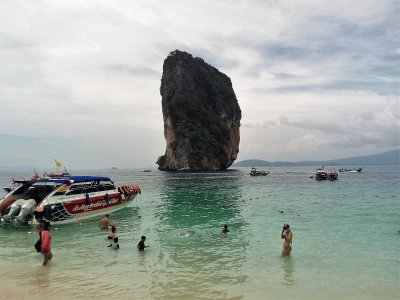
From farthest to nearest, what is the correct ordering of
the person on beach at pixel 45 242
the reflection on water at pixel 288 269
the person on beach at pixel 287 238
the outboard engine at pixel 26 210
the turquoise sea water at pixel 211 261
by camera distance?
1. the outboard engine at pixel 26 210
2. the person on beach at pixel 287 238
3. the person on beach at pixel 45 242
4. the reflection on water at pixel 288 269
5. the turquoise sea water at pixel 211 261

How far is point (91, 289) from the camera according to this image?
11.6 metres

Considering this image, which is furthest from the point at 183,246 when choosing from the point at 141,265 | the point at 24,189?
the point at 24,189

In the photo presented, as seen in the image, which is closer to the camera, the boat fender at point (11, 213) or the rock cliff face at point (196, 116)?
the boat fender at point (11, 213)

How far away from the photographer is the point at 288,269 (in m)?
13.7

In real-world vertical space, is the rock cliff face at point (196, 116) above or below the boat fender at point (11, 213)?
above

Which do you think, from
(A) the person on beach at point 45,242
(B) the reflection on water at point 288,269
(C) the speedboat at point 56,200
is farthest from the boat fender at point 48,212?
(B) the reflection on water at point 288,269

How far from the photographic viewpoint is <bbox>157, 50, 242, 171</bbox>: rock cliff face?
133 metres

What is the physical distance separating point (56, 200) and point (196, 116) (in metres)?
119

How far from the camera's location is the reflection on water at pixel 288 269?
1236 centimetres

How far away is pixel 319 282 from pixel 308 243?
6.05 m

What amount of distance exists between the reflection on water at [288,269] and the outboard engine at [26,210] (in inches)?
615

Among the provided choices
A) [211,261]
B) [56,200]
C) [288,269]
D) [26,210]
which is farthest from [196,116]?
[288,269]

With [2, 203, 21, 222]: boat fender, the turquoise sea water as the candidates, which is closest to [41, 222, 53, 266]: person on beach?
the turquoise sea water

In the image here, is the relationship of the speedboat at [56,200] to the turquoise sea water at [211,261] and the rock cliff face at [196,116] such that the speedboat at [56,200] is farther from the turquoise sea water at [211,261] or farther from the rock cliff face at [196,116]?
the rock cliff face at [196,116]
